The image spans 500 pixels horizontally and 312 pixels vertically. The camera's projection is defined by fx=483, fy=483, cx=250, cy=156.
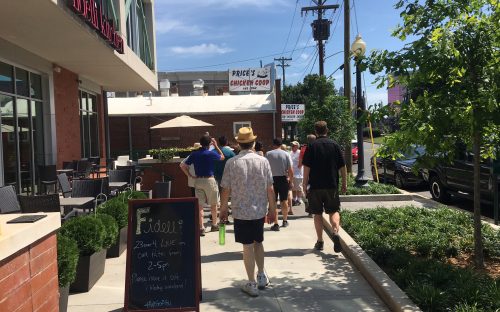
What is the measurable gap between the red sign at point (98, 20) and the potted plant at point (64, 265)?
5301 mm

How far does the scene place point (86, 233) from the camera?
5.04 m

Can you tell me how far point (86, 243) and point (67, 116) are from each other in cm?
1023

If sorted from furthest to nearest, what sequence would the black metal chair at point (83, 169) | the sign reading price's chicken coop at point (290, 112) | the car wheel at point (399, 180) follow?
the sign reading price's chicken coop at point (290, 112) < the car wheel at point (399, 180) < the black metal chair at point (83, 169)

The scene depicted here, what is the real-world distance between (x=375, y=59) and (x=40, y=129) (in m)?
10.2

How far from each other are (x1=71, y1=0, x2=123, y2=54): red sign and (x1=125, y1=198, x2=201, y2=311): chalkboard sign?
17.1 ft

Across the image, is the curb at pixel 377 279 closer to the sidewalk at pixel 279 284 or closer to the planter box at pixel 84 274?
the sidewalk at pixel 279 284

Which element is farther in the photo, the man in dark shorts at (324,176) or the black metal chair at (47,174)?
the black metal chair at (47,174)

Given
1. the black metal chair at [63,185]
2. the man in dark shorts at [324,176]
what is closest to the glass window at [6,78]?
A: the black metal chair at [63,185]

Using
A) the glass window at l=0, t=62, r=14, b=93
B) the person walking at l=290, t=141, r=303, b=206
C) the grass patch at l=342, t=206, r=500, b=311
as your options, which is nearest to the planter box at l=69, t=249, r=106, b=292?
the grass patch at l=342, t=206, r=500, b=311

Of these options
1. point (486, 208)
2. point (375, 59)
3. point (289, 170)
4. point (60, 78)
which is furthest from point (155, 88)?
point (375, 59)

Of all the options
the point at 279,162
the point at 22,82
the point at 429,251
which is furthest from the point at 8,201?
A: the point at 22,82

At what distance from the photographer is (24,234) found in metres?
3.06

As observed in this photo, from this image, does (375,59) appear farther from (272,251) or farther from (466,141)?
(272,251)

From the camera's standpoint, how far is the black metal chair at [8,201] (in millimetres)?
6196
